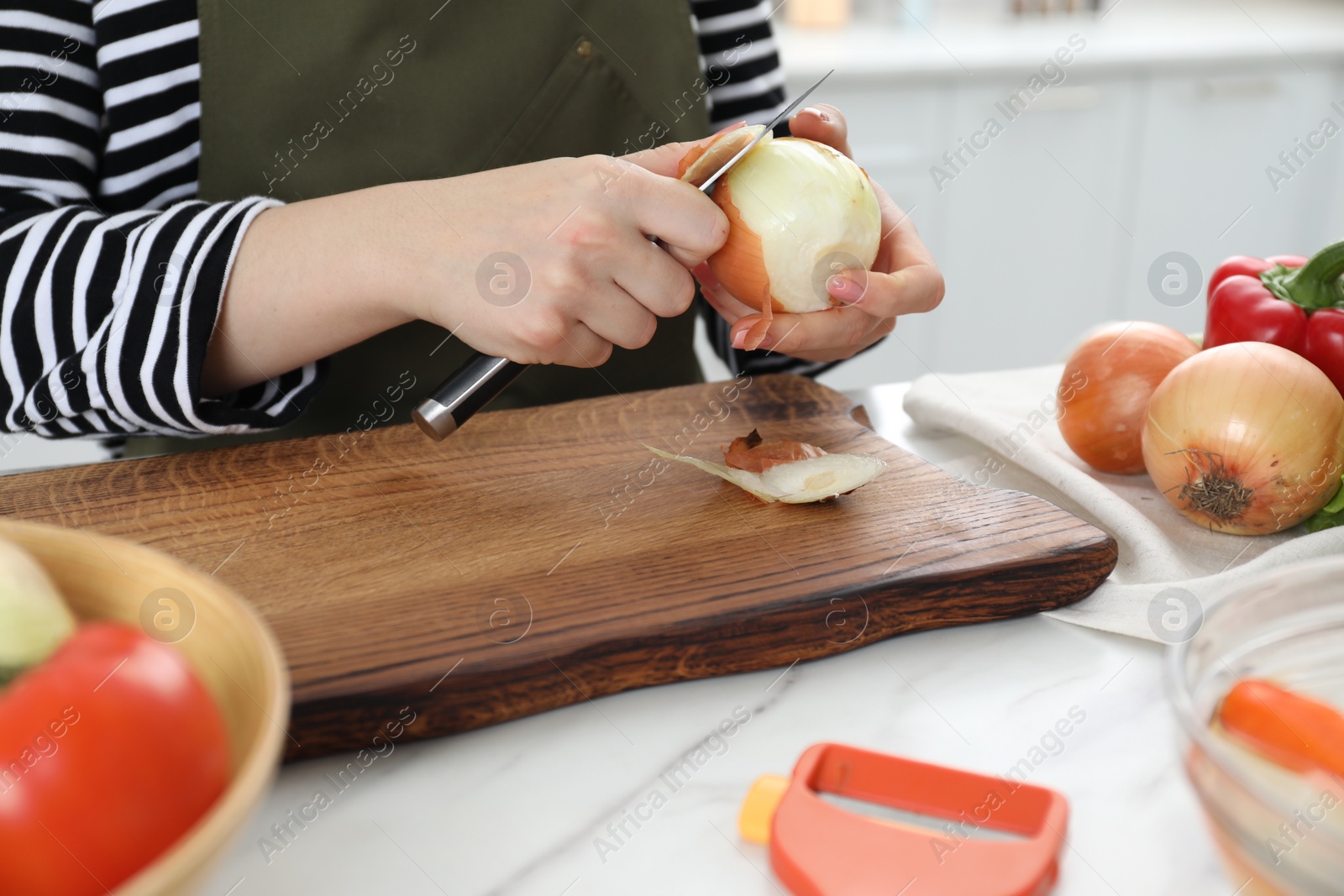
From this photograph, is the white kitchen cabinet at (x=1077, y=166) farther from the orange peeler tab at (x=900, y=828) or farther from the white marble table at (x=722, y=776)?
the orange peeler tab at (x=900, y=828)

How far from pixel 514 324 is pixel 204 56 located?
1.16ft

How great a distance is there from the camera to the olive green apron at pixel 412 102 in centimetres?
83

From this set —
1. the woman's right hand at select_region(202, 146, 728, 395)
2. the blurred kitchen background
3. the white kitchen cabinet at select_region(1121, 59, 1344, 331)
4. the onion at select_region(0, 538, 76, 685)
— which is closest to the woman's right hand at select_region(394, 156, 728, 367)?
the woman's right hand at select_region(202, 146, 728, 395)

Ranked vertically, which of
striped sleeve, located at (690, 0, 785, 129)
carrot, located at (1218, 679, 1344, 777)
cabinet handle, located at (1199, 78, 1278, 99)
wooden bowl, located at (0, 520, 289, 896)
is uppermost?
striped sleeve, located at (690, 0, 785, 129)

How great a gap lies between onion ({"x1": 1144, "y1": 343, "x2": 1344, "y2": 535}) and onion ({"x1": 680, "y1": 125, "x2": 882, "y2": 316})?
24 centimetres

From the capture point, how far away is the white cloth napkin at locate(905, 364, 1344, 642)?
635 millimetres

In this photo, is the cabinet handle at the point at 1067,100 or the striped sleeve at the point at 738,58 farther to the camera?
the cabinet handle at the point at 1067,100

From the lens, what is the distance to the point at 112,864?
309 millimetres

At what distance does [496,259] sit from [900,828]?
431mm

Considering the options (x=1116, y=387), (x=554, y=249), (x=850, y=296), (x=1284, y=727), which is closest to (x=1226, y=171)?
(x=1116, y=387)

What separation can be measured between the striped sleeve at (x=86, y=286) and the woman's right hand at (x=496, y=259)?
0.03m

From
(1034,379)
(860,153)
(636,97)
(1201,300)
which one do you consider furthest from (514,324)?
(1201,300)

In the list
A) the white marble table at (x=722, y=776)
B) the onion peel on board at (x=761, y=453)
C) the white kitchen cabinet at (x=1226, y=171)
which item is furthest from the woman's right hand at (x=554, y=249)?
the white kitchen cabinet at (x=1226, y=171)

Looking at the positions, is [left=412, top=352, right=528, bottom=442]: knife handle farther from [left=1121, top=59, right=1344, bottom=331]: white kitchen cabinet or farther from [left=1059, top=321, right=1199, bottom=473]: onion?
[left=1121, top=59, right=1344, bottom=331]: white kitchen cabinet
